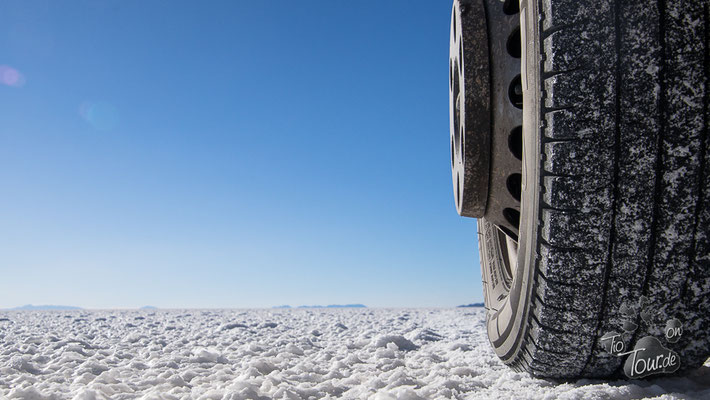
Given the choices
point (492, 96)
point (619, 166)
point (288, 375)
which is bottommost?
point (288, 375)

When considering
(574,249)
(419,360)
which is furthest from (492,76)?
(419,360)

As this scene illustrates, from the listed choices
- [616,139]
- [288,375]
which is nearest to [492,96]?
[616,139]

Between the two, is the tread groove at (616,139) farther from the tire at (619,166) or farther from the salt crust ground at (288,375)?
the salt crust ground at (288,375)

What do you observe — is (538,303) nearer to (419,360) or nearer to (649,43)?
(649,43)

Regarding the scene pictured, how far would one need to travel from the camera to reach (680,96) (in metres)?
0.92

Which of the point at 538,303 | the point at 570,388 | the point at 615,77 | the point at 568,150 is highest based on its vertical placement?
the point at 615,77

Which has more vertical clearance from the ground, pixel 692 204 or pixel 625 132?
pixel 625 132

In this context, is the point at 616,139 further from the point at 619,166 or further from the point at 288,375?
the point at 288,375

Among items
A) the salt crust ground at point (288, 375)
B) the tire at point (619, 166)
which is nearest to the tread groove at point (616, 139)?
the tire at point (619, 166)

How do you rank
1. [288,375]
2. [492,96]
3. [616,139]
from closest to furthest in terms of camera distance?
[616,139] → [492,96] → [288,375]

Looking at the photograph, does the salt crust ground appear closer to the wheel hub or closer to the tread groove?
the tread groove

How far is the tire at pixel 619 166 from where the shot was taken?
919 millimetres

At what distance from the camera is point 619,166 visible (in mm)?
952

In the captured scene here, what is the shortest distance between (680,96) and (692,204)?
0.77 ft
